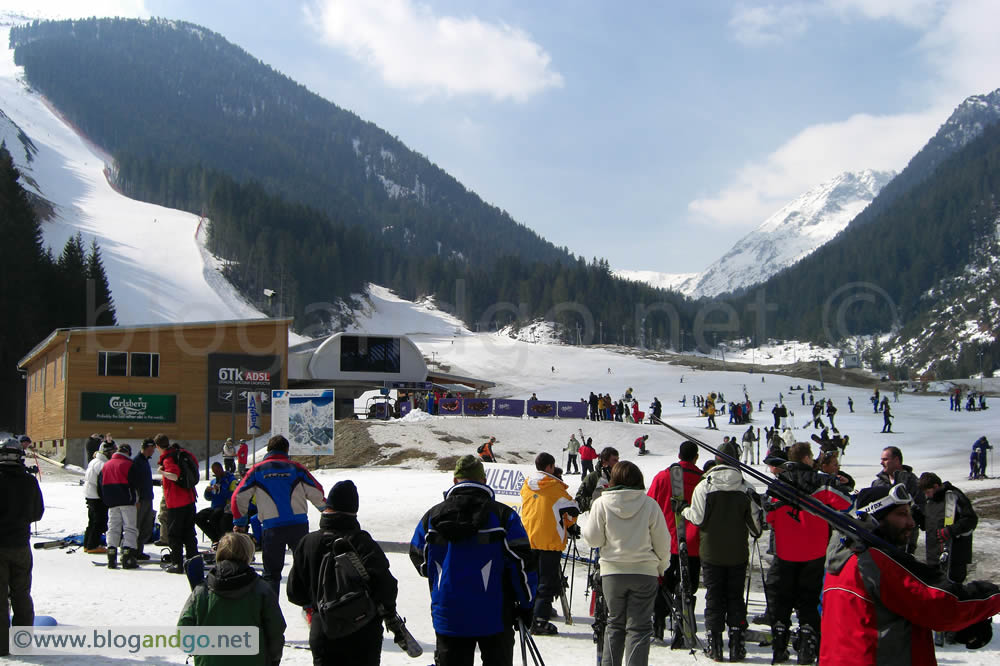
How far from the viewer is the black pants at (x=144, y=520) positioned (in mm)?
11125

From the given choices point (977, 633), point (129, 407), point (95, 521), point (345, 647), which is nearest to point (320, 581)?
point (345, 647)

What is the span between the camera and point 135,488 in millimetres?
10859

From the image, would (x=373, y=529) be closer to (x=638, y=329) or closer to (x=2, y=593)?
(x=2, y=593)

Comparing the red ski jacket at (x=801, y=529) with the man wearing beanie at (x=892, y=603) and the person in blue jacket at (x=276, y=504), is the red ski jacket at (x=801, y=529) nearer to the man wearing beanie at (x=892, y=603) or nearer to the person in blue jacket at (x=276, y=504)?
the man wearing beanie at (x=892, y=603)

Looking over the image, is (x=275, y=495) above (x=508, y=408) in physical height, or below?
above

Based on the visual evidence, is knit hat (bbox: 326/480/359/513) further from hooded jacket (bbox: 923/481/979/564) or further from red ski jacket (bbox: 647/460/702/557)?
hooded jacket (bbox: 923/481/979/564)

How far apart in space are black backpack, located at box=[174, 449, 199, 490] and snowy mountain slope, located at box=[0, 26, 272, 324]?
77578 millimetres

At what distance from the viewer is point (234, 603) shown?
4.17 m

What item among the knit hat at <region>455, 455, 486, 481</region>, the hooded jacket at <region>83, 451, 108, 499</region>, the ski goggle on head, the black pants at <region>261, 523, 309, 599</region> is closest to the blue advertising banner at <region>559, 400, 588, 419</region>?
the hooded jacket at <region>83, 451, 108, 499</region>

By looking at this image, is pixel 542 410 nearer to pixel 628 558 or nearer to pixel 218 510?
pixel 218 510

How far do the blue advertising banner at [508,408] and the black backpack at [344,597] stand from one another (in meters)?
33.3

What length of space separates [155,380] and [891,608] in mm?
35168

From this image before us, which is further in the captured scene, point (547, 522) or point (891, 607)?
point (547, 522)

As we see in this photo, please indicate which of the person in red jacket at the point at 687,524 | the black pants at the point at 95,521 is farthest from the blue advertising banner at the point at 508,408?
the person in red jacket at the point at 687,524
